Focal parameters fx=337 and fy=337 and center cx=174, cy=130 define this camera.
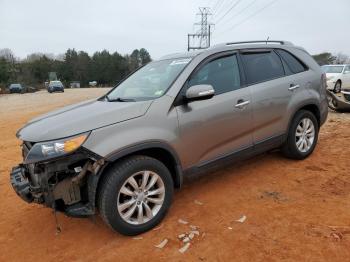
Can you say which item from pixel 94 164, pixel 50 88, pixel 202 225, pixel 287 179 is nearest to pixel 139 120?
pixel 94 164

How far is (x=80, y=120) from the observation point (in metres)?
3.27

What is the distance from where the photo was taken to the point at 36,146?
3.07m

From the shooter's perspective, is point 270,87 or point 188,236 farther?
point 270,87

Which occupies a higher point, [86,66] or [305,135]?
[86,66]

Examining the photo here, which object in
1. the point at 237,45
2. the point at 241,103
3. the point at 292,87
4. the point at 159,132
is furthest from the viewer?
the point at 292,87

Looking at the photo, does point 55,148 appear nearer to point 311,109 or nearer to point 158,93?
point 158,93

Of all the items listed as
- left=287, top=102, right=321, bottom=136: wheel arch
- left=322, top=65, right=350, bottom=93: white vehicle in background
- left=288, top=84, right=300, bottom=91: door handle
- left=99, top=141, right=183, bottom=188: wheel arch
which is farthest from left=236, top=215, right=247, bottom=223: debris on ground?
left=322, top=65, right=350, bottom=93: white vehicle in background

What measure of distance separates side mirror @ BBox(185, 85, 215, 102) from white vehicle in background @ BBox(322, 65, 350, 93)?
52.9ft

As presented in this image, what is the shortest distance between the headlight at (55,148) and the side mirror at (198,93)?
117cm

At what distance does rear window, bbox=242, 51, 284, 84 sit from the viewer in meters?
4.43

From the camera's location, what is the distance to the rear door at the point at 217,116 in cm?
366

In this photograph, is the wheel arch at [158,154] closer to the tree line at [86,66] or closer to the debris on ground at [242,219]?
the debris on ground at [242,219]

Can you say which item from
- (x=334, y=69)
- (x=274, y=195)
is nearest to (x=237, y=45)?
(x=274, y=195)

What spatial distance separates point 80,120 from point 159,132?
78cm
